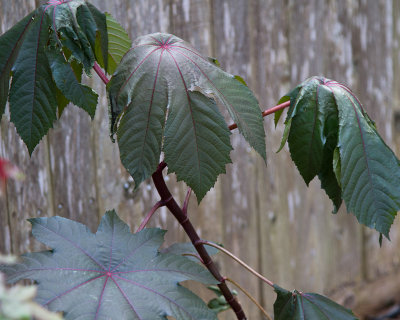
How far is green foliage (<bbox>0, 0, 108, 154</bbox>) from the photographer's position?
77 centimetres

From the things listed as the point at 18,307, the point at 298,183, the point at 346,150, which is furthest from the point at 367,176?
the point at 298,183

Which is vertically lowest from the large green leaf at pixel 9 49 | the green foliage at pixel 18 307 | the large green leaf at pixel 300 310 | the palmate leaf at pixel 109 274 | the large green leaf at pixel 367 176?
the large green leaf at pixel 300 310

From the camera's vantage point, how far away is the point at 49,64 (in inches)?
30.6

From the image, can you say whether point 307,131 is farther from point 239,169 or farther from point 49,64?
point 239,169

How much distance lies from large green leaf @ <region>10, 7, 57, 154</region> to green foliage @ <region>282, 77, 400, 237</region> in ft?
1.25

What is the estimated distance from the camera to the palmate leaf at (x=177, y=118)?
2.39 feet

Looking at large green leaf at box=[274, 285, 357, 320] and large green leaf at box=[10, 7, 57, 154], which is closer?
large green leaf at box=[10, 7, 57, 154]

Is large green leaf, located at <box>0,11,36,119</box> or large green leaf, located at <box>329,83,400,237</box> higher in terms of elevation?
large green leaf, located at <box>0,11,36,119</box>

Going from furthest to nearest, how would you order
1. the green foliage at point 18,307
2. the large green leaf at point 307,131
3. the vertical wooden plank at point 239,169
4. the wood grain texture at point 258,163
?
the vertical wooden plank at point 239,169 → the wood grain texture at point 258,163 → the large green leaf at point 307,131 → the green foliage at point 18,307

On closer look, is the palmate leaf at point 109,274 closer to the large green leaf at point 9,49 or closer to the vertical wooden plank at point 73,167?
the large green leaf at point 9,49

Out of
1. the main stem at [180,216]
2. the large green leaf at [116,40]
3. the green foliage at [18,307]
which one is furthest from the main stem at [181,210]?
the green foliage at [18,307]

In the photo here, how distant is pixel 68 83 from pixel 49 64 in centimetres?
4

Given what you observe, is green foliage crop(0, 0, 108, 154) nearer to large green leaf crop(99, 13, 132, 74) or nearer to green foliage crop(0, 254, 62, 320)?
large green leaf crop(99, 13, 132, 74)

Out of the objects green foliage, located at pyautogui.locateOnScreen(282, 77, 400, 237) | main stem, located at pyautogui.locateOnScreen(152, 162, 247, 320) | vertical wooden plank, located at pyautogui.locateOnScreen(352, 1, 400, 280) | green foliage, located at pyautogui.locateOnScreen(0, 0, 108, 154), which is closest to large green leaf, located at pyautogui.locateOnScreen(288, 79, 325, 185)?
green foliage, located at pyautogui.locateOnScreen(282, 77, 400, 237)
